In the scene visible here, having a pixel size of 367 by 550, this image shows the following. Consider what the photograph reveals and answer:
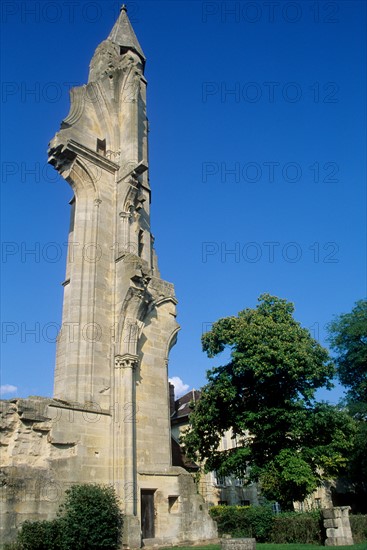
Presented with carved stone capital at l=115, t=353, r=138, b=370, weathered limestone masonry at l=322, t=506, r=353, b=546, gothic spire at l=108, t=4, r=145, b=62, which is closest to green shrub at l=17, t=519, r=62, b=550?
carved stone capital at l=115, t=353, r=138, b=370

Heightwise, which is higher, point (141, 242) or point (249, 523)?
point (141, 242)

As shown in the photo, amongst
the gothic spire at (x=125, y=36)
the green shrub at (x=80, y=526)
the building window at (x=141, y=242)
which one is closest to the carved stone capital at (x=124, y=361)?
the green shrub at (x=80, y=526)

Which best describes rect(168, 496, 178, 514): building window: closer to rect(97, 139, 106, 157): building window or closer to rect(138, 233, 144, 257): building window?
rect(138, 233, 144, 257): building window

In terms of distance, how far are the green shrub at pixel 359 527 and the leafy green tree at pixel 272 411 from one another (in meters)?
1.97

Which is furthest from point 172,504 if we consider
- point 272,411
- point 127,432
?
point 272,411

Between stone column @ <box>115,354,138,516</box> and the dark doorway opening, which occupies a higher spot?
stone column @ <box>115,354,138,516</box>

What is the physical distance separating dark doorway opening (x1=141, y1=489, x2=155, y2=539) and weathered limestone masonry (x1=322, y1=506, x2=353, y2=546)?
636cm

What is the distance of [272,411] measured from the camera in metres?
21.9

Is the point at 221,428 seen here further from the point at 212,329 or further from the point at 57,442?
the point at 57,442

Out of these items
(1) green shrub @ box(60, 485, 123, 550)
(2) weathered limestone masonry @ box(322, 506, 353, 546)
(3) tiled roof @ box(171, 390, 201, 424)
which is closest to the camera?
(1) green shrub @ box(60, 485, 123, 550)

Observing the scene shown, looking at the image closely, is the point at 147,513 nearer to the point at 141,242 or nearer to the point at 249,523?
A: the point at 249,523

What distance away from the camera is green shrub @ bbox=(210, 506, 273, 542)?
2009 centimetres

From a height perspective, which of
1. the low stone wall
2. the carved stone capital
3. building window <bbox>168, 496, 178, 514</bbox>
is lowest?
the low stone wall

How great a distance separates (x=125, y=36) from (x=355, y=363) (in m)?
25.5
